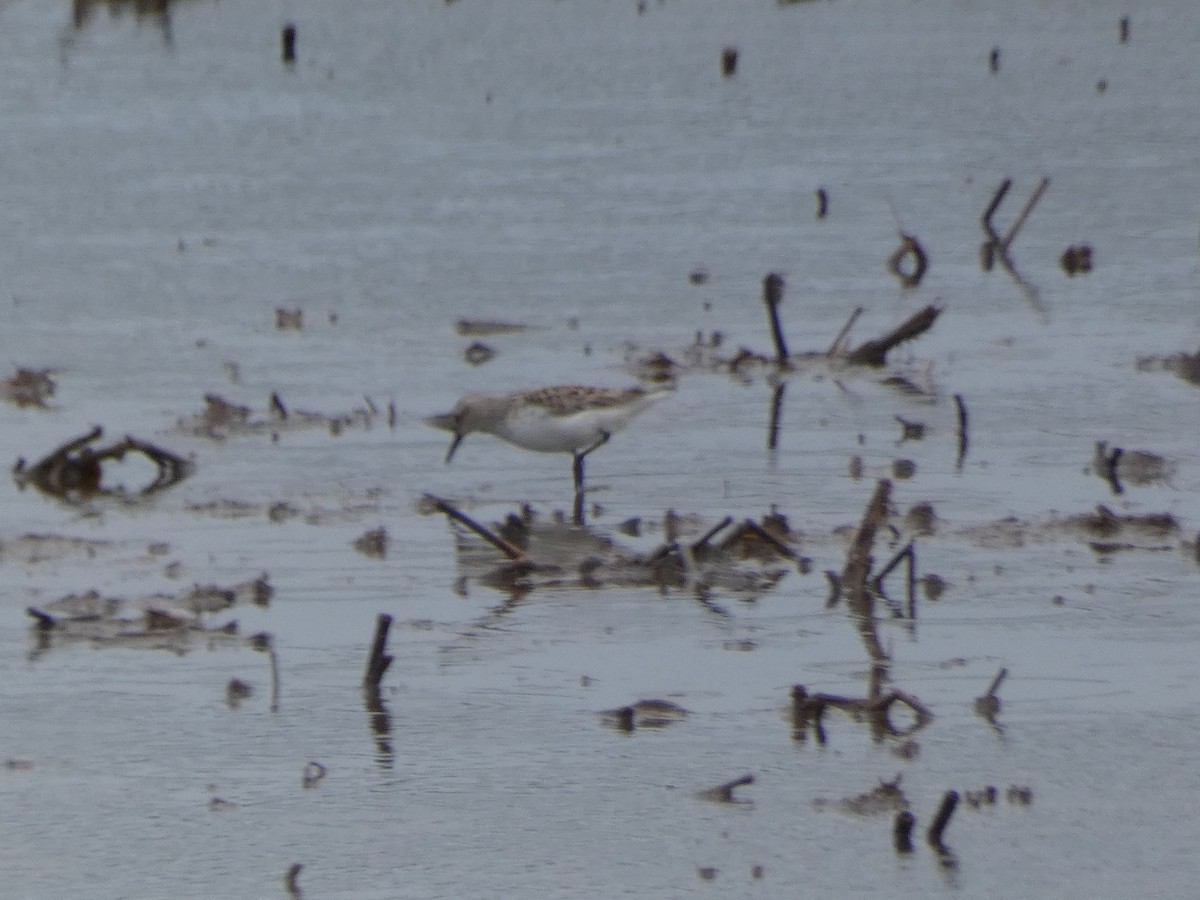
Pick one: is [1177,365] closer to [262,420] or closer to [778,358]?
[778,358]

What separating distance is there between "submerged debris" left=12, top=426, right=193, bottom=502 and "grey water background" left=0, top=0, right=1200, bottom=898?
0.54ft

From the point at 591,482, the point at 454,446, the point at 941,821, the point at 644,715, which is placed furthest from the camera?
the point at 454,446

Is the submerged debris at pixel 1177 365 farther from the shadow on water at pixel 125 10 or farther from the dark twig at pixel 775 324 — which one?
the shadow on water at pixel 125 10

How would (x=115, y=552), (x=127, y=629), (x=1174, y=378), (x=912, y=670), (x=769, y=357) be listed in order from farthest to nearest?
(x=769, y=357) → (x=1174, y=378) → (x=115, y=552) → (x=127, y=629) → (x=912, y=670)

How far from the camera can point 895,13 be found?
34188mm

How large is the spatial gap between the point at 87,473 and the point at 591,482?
1922 millimetres

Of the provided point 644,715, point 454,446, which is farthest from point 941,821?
point 454,446

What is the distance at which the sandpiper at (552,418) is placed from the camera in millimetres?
10258

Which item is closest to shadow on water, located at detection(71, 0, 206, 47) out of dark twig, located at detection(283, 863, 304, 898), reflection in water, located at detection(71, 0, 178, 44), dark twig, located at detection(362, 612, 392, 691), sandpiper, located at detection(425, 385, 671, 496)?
reflection in water, located at detection(71, 0, 178, 44)

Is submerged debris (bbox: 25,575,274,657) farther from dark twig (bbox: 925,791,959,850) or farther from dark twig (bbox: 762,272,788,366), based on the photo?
dark twig (bbox: 762,272,788,366)

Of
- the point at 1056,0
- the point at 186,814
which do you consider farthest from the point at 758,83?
the point at 186,814

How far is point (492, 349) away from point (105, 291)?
3.08 meters

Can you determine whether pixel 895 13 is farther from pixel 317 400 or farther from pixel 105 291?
pixel 317 400

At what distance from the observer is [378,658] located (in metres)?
7.26
